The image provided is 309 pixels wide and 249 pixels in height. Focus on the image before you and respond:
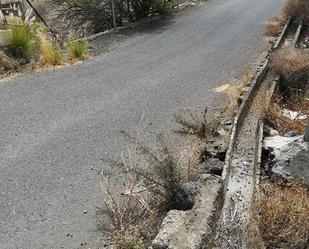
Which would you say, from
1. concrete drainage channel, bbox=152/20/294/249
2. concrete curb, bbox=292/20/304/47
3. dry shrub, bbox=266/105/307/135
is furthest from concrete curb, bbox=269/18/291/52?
dry shrub, bbox=266/105/307/135

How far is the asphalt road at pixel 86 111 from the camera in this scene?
623 centimetres

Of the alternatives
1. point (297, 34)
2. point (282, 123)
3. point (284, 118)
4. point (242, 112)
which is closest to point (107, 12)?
point (297, 34)

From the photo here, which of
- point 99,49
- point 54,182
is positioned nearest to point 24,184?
point 54,182

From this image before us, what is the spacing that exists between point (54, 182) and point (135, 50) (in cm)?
839

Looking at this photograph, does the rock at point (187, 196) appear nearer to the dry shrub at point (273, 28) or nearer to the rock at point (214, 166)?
the rock at point (214, 166)

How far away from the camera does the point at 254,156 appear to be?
7.85 m

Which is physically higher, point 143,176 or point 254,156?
point 143,176

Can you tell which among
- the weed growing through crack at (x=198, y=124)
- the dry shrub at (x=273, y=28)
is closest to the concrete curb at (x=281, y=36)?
the dry shrub at (x=273, y=28)

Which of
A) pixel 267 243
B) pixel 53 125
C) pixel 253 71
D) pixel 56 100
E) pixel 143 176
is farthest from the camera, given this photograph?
pixel 253 71

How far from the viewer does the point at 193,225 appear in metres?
5.14

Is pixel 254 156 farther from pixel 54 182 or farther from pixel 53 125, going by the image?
pixel 53 125

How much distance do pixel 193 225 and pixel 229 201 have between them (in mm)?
1538

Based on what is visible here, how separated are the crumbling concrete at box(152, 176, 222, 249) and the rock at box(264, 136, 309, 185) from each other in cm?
146

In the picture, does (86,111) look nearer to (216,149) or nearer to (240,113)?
(240,113)
